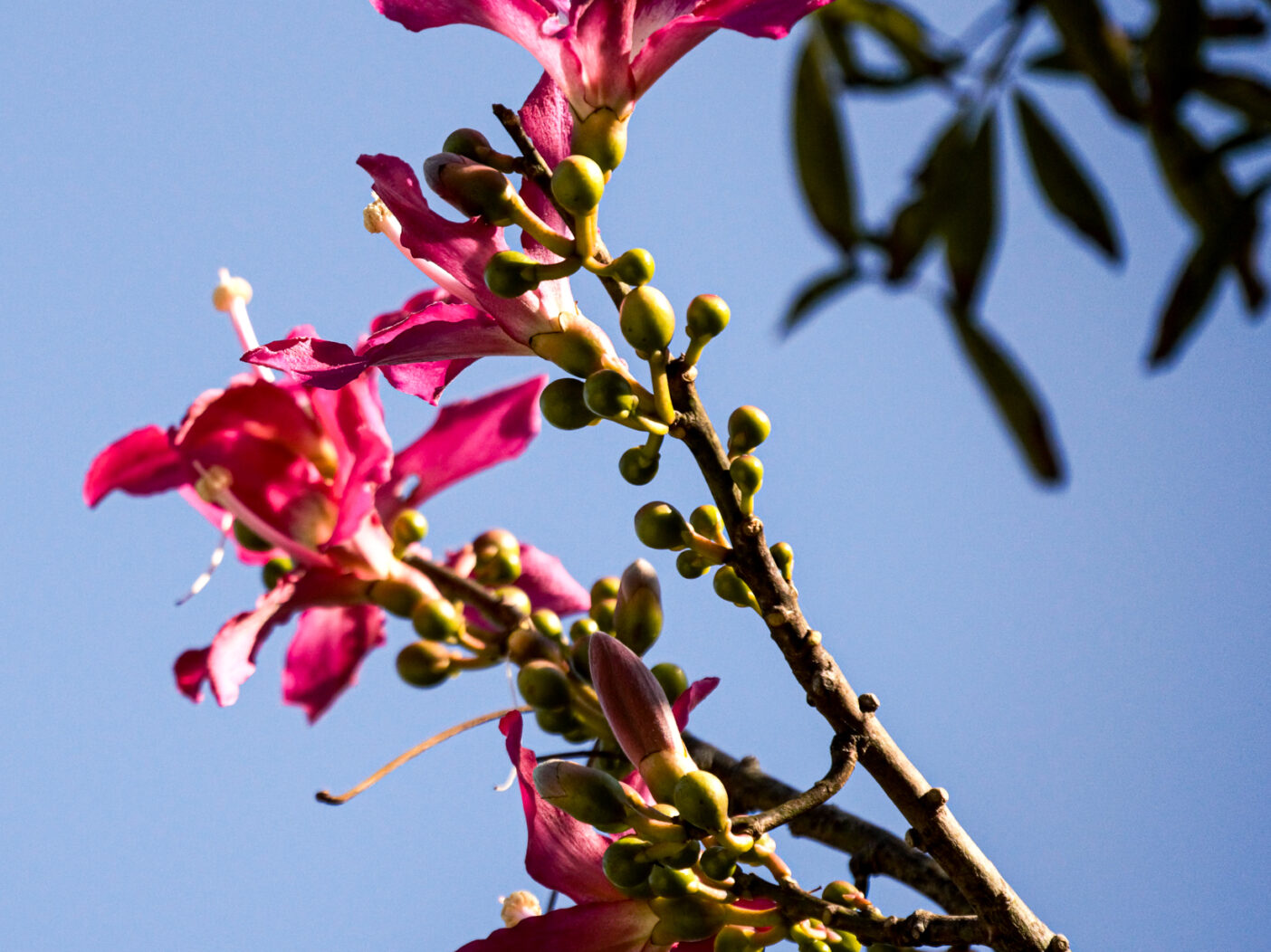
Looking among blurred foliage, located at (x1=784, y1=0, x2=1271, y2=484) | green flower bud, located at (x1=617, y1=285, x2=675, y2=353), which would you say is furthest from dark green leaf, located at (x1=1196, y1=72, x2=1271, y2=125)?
green flower bud, located at (x1=617, y1=285, x2=675, y2=353)

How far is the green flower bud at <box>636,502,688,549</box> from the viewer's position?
72 cm

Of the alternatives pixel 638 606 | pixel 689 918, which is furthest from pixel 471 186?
pixel 689 918

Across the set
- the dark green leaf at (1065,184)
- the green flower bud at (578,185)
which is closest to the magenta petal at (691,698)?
the green flower bud at (578,185)

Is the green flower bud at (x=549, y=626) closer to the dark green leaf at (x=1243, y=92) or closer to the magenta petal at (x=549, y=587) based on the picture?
the magenta petal at (x=549, y=587)

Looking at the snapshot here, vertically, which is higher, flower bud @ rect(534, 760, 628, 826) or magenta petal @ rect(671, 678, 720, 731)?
magenta petal @ rect(671, 678, 720, 731)

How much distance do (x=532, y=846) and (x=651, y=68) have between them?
1.47 ft

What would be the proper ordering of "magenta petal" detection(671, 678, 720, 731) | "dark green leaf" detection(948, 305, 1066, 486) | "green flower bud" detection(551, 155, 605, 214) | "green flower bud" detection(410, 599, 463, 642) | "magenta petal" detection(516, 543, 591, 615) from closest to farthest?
1. "dark green leaf" detection(948, 305, 1066, 486)
2. "green flower bud" detection(551, 155, 605, 214)
3. "magenta petal" detection(671, 678, 720, 731)
4. "green flower bud" detection(410, 599, 463, 642)
5. "magenta petal" detection(516, 543, 591, 615)

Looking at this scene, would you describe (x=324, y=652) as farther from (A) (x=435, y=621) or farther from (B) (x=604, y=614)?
(B) (x=604, y=614)

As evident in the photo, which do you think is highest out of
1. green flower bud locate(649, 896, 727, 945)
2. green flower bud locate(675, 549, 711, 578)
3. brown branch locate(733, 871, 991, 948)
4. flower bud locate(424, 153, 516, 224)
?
flower bud locate(424, 153, 516, 224)

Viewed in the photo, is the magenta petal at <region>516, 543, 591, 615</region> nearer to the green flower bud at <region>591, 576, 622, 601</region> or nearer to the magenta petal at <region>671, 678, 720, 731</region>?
the green flower bud at <region>591, 576, 622, 601</region>

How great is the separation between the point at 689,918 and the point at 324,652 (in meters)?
0.56

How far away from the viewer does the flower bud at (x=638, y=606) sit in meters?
0.84

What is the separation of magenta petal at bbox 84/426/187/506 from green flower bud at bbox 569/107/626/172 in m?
0.54

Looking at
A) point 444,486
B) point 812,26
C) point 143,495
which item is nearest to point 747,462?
point 812,26
